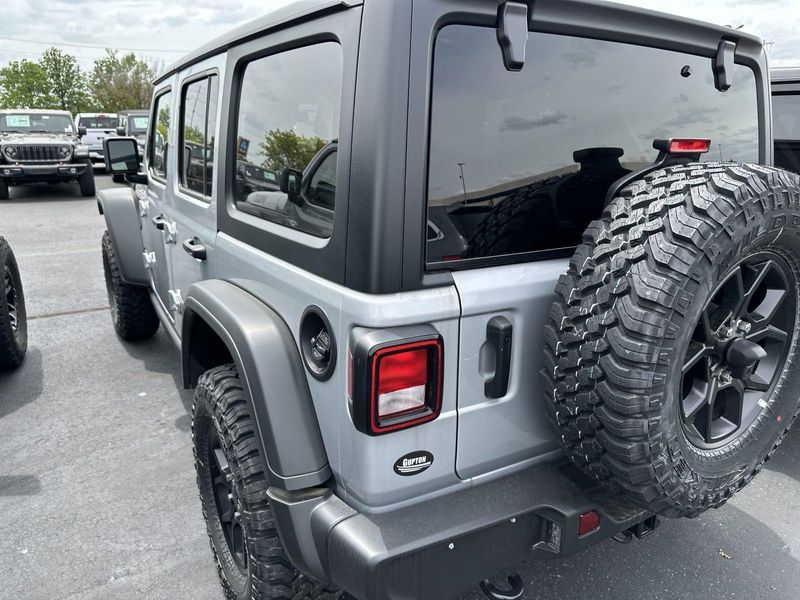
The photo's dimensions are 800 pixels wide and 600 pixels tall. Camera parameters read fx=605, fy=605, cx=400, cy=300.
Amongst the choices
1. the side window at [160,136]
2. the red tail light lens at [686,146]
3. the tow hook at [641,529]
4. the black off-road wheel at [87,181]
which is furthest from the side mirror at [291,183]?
the black off-road wheel at [87,181]

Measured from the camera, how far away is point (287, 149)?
194 centimetres

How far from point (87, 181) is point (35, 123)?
1956mm

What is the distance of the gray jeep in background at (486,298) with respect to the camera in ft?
4.85

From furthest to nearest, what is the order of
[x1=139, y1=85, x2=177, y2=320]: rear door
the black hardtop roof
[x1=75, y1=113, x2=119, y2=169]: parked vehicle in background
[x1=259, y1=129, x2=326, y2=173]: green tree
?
[x1=75, y1=113, x2=119, y2=169]: parked vehicle in background < [x1=139, y1=85, x2=177, y2=320]: rear door < [x1=259, y1=129, x2=326, y2=173]: green tree < the black hardtop roof

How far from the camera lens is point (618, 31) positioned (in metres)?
1.79

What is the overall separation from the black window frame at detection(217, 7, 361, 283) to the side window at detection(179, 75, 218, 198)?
8.0 inches

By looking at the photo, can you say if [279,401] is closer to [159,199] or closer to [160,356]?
[159,199]

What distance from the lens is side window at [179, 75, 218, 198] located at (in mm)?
2521

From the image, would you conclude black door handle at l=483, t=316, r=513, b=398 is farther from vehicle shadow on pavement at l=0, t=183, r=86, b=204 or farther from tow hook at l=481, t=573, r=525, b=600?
vehicle shadow on pavement at l=0, t=183, r=86, b=204

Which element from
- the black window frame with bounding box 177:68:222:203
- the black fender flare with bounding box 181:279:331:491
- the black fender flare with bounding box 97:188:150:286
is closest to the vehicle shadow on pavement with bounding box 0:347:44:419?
the black fender flare with bounding box 97:188:150:286

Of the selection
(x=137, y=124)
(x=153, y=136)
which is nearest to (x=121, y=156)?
(x=153, y=136)

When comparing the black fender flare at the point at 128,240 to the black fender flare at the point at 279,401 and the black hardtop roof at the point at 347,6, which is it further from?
the black fender flare at the point at 279,401

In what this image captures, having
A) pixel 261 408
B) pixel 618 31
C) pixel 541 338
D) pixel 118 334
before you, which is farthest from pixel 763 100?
pixel 118 334

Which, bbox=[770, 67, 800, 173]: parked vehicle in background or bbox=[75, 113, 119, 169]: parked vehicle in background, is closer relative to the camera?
bbox=[770, 67, 800, 173]: parked vehicle in background
